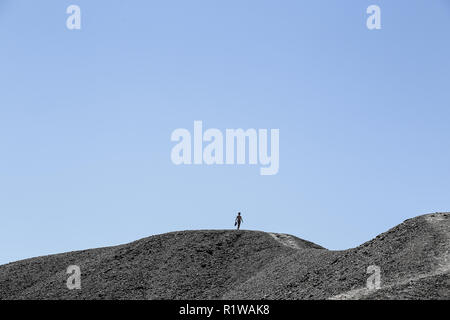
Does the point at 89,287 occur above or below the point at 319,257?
below

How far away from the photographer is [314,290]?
24156 millimetres

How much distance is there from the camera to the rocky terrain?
22969mm

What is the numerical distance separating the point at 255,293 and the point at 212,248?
33.6 feet

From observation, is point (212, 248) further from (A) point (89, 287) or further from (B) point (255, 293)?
(B) point (255, 293)

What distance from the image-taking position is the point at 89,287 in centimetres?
3228

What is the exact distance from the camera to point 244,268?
33.3 metres

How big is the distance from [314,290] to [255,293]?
3299 mm

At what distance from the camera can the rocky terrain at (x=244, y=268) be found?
23.0m

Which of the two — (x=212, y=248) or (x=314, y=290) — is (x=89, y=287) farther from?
(x=314, y=290)
